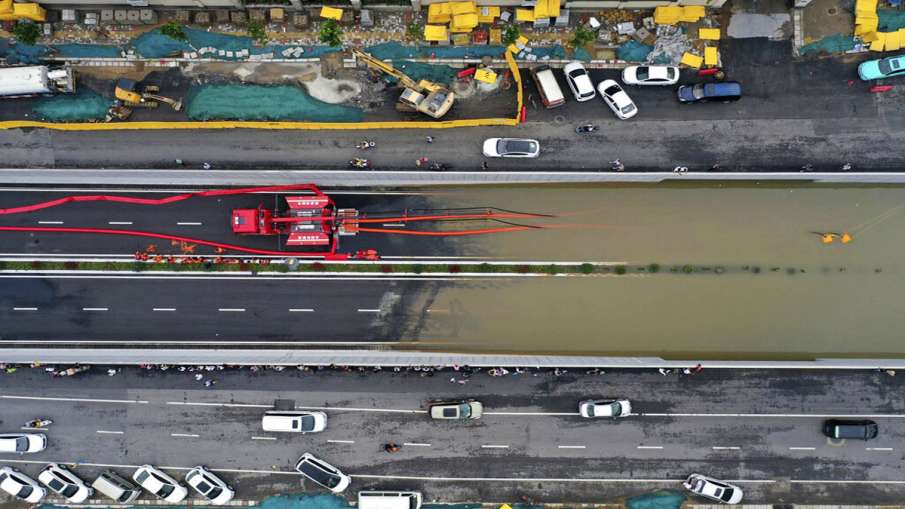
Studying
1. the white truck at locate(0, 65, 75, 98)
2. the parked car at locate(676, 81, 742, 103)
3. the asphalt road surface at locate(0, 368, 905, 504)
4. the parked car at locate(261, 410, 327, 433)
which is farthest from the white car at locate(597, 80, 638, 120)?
the white truck at locate(0, 65, 75, 98)

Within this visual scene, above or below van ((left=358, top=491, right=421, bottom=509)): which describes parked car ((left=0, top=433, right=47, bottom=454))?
above

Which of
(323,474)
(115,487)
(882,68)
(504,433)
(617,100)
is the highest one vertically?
(882,68)

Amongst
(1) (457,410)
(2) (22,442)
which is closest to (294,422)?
(1) (457,410)

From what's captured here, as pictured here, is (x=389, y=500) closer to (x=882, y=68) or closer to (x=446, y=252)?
(x=446, y=252)

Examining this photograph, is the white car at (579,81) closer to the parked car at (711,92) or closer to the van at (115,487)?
the parked car at (711,92)

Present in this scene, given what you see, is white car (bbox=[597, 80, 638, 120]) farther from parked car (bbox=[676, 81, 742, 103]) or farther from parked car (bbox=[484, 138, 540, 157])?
parked car (bbox=[484, 138, 540, 157])

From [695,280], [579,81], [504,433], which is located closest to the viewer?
[579,81]

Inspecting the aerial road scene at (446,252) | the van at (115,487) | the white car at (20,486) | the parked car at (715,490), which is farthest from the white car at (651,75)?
the white car at (20,486)
